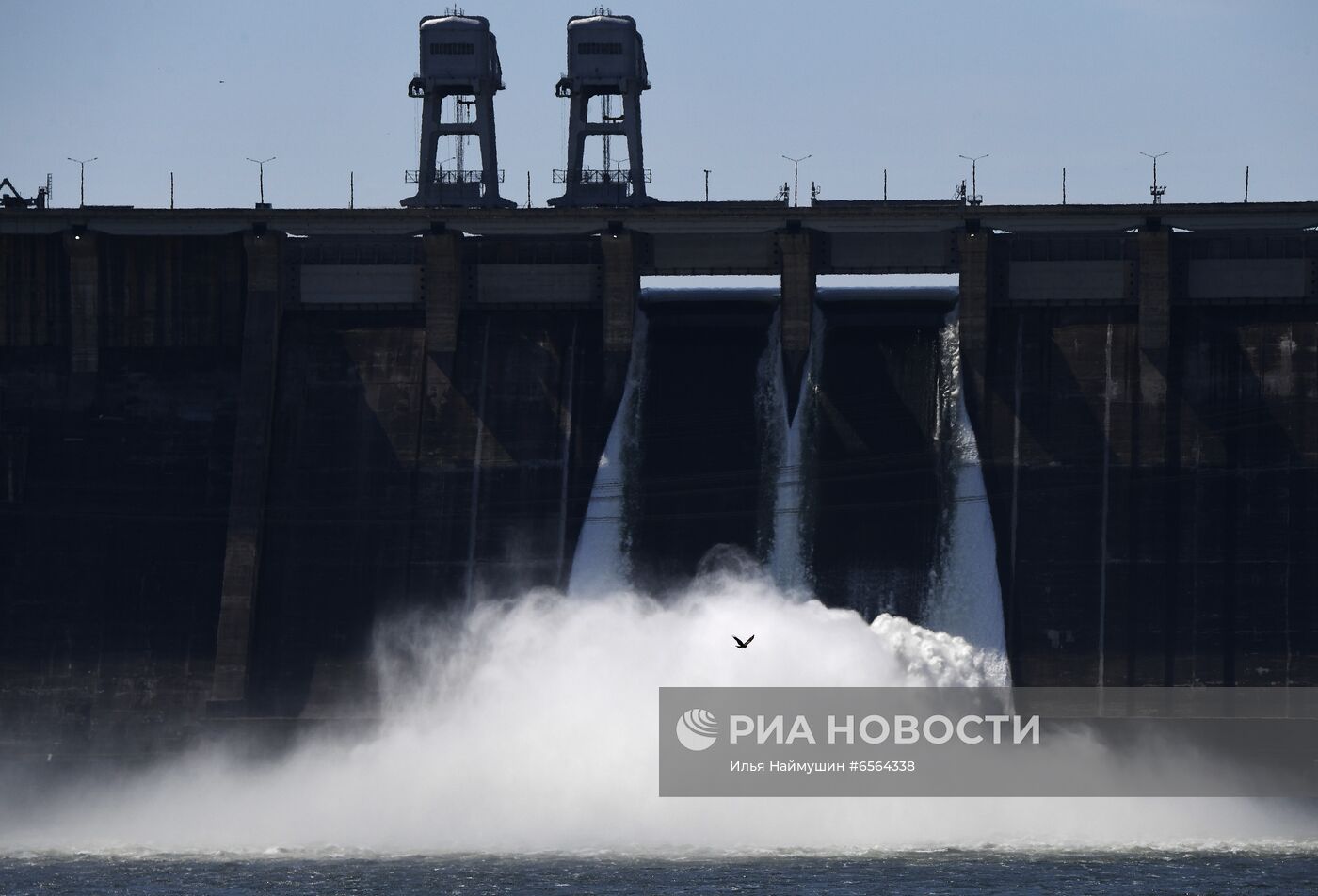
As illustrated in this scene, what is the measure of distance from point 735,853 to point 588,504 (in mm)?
15946

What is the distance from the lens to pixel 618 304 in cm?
7431

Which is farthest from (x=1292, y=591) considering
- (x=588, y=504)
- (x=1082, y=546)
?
(x=588, y=504)

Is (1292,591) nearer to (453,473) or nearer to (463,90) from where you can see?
(453,473)

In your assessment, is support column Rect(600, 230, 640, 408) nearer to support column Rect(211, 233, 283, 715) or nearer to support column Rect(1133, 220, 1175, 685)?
support column Rect(211, 233, 283, 715)

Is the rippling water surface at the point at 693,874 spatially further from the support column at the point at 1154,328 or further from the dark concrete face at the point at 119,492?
the support column at the point at 1154,328

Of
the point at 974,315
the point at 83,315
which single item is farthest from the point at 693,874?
the point at 83,315

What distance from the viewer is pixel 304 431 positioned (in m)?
73.6

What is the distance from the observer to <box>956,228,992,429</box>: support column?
72.2 m

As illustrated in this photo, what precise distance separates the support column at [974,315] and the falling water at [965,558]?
50 cm

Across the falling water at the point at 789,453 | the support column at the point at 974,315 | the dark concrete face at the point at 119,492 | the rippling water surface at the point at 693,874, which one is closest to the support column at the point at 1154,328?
the support column at the point at 974,315

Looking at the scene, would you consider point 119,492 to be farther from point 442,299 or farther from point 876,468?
point 876,468

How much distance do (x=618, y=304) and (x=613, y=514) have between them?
782cm

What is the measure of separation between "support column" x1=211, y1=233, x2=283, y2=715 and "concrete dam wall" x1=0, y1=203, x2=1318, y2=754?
0.12 m

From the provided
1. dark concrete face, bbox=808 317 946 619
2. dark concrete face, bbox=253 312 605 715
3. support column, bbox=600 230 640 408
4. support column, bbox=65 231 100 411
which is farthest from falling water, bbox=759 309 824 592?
support column, bbox=65 231 100 411
